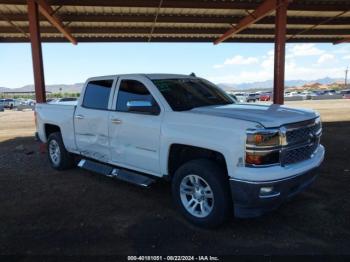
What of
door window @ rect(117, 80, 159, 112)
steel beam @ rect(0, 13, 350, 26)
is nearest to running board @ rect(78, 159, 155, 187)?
door window @ rect(117, 80, 159, 112)

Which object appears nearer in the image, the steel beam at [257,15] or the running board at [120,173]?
the running board at [120,173]

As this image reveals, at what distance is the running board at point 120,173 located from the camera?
4.88 meters

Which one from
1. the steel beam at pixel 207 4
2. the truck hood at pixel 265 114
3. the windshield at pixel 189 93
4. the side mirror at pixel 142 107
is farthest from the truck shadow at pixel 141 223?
the steel beam at pixel 207 4

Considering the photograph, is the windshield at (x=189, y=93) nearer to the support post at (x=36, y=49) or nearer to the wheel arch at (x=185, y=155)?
the wheel arch at (x=185, y=155)

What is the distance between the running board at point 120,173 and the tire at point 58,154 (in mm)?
1062

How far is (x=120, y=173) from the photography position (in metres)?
5.32

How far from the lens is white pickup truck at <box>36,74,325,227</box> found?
3.70 metres

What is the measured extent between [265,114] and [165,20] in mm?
9323

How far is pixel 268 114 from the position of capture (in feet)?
13.3

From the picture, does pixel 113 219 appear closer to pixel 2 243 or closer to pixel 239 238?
pixel 2 243

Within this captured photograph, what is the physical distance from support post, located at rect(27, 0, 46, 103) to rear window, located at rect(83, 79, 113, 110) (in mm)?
3847

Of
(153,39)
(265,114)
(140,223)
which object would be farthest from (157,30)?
(140,223)

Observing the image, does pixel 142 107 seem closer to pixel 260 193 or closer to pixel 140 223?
pixel 140 223

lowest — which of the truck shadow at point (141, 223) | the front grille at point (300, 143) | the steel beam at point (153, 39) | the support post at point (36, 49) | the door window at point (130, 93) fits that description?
the truck shadow at point (141, 223)
